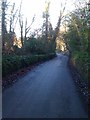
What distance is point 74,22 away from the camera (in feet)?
117

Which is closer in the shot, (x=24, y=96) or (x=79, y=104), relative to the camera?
(x=79, y=104)

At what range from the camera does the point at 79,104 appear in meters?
12.3

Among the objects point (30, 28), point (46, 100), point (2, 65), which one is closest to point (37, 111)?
point (46, 100)

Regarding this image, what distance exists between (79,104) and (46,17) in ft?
202

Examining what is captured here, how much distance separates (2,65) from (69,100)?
655cm

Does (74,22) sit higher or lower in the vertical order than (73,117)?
higher

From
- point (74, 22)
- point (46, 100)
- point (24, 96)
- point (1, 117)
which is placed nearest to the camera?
point (1, 117)

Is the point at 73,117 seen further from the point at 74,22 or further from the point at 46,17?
the point at 46,17

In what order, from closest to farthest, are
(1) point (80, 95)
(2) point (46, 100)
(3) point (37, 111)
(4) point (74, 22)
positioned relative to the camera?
1. (3) point (37, 111)
2. (2) point (46, 100)
3. (1) point (80, 95)
4. (4) point (74, 22)

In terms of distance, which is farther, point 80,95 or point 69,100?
point 80,95

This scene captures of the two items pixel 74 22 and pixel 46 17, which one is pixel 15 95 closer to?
pixel 74 22

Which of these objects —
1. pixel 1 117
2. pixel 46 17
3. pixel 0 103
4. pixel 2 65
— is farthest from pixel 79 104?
pixel 46 17

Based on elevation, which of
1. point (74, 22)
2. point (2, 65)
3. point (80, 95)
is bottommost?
point (80, 95)

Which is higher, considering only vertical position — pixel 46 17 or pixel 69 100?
pixel 46 17
